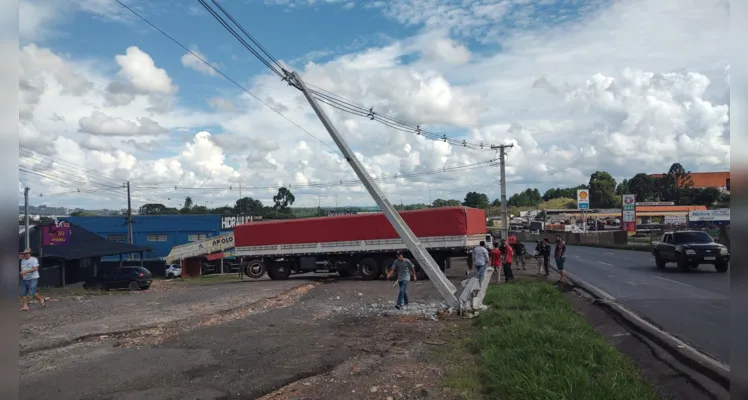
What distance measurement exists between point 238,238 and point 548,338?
2272 centimetres

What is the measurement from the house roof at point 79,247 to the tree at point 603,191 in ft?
306

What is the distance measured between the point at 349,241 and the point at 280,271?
14.5 feet

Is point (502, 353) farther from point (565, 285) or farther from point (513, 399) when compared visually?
point (565, 285)

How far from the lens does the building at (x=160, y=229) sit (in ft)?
202

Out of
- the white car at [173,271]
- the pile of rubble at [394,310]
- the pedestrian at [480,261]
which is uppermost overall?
the pedestrian at [480,261]

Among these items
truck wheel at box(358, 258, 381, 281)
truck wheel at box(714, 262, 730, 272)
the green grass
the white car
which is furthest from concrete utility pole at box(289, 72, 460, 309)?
the white car

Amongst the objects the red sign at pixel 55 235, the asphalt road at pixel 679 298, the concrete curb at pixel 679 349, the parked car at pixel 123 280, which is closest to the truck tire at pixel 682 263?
the asphalt road at pixel 679 298

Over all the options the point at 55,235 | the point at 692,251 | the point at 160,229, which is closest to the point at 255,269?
the point at 55,235

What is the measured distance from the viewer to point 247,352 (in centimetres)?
1023

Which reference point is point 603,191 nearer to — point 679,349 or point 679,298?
point 679,298

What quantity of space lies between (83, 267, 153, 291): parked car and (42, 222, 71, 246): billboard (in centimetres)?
554

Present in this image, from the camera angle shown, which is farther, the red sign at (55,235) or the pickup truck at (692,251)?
the red sign at (55,235)

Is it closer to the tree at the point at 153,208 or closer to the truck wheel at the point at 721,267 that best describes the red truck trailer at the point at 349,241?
the truck wheel at the point at 721,267

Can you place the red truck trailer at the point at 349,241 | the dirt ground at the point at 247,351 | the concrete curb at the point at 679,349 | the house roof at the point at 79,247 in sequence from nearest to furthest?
the concrete curb at the point at 679,349 → the dirt ground at the point at 247,351 → the red truck trailer at the point at 349,241 → the house roof at the point at 79,247
